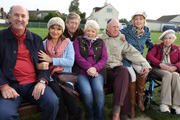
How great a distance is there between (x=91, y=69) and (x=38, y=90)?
104 cm

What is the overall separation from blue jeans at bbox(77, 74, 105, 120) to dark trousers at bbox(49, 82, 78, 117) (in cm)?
24

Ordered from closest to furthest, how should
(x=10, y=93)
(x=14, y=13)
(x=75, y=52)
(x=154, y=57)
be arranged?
1. (x=10, y=93)
2. (x=14, y=13)
3. (x=75, y=52)
4. (x=154, y=57)

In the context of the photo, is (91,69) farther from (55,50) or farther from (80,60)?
(55,50)

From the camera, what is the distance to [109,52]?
3535mm

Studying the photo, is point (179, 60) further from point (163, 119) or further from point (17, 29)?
point (17, 29)

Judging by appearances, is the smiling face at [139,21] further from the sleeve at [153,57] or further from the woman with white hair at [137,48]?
the sleeve at [153,57]

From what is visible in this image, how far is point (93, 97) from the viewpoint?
2.81 metres

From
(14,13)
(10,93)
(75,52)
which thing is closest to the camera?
(10,93)

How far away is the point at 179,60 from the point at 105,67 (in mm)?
1837

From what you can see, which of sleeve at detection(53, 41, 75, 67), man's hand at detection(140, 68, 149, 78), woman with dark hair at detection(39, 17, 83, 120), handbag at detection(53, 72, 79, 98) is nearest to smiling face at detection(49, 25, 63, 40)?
woman with dark hair at detection(39, 17, 83, 120)

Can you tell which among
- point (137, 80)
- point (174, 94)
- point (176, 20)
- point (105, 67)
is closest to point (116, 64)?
point (105, 67)

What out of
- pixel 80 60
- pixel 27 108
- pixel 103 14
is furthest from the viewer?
pixel 103 14

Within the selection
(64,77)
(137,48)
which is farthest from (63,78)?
(137,48)

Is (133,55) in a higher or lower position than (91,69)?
higher
